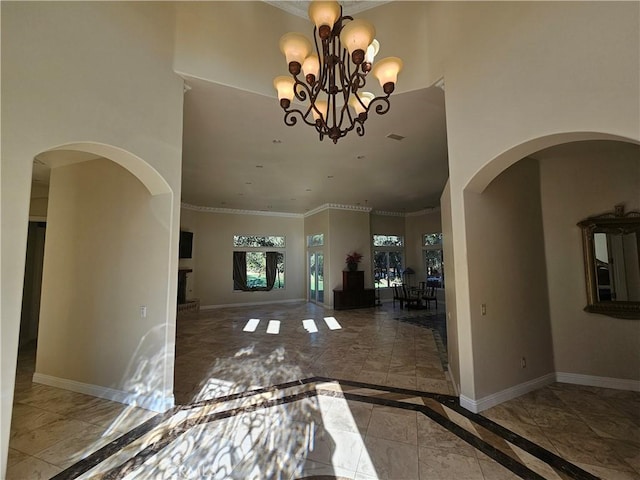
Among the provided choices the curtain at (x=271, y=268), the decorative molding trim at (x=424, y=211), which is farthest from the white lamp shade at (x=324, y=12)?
the decorative molding trim at (x=424, y=211)

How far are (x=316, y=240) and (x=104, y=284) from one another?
25.9 feet

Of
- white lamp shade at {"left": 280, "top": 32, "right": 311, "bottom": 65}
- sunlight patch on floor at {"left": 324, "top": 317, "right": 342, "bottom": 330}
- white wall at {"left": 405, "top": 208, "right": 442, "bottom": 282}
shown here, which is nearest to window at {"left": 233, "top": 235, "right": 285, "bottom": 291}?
sunlight patch on floor at {"left": 324, "top": 317, "right": 342, "bottom": 330}

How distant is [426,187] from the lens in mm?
8062

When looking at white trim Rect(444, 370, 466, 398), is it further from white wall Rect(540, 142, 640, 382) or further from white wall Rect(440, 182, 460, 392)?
white wall Rect(540, 142, 640, 382)

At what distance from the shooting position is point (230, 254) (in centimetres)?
1062

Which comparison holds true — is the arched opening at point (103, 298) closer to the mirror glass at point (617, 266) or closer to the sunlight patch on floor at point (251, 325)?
the sunlight patch on floor at point (251, 325)

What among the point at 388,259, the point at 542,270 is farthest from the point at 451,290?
the point at 388,259

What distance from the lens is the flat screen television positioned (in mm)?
9277

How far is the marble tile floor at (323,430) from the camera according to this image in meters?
2.26

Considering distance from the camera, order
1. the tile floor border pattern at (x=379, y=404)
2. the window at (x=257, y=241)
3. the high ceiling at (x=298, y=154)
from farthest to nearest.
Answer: the window at (x=257, y=241) → the high ceiling at (x=298, y=154) → the tile floor border pattern at (x=379, y=404)

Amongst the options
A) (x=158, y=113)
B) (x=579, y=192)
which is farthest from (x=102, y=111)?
(x=579, y=192)

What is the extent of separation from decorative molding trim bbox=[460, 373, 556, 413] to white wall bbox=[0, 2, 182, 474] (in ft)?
10.8

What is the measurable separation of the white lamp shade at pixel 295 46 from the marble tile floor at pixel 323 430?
3346 millimetres

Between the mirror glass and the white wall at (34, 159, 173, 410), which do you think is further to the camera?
the mirror glass
